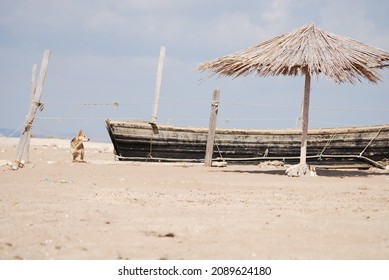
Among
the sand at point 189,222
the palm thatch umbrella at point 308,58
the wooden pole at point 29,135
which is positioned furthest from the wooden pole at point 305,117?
the wooden pole at point 29,135

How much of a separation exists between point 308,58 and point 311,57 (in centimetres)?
5

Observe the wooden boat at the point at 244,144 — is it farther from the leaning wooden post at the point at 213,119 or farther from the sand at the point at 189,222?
the sand at the point at 189,222

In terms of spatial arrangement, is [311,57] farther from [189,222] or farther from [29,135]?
[29,135]

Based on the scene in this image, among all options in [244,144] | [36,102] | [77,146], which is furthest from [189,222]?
[244,144]

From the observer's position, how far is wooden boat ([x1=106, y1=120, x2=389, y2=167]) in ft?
39.5

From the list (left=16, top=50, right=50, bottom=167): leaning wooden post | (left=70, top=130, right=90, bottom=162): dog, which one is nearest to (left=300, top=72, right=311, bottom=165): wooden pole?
(left=70, top=130, right=90, bottom=162): dog

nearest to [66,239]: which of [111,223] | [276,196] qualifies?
[111,223]

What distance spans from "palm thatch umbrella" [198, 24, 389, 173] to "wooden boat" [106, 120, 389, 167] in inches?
126

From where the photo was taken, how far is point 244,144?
1314 cm

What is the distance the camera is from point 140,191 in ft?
18.5

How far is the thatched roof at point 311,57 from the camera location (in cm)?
815

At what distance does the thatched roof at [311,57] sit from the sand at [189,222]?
286cm

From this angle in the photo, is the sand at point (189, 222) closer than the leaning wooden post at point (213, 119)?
Yes
